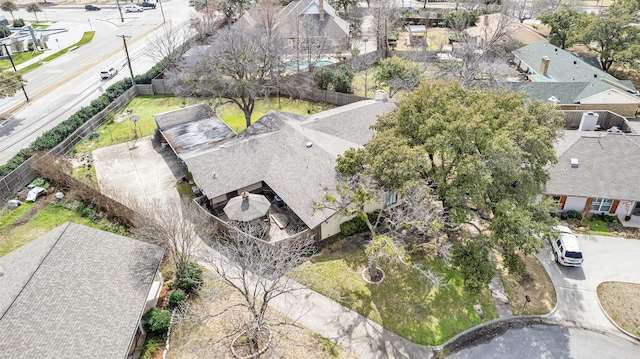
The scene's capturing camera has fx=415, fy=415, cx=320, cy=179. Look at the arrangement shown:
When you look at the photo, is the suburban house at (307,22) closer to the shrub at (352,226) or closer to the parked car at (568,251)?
the shrub at (352,226)

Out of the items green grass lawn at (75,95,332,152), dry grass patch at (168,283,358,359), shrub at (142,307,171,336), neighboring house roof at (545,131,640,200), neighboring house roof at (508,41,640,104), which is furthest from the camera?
green grass lawn at (75,95,332,152)

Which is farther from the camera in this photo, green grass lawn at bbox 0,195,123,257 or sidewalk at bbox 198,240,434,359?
green grass lawn at bbox 0,195,123,257

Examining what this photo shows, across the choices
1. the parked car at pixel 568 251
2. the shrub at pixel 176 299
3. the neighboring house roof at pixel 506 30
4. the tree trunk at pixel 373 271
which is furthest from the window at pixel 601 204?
the neighboring house roof at pixel 506 30

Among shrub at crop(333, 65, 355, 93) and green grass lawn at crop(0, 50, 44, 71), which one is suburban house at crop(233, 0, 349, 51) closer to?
shrub at crop(333, 65, 355, 93)

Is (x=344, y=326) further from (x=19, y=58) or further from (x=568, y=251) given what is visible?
(x=19, y=58)

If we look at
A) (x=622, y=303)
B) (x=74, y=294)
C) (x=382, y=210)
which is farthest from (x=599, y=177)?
(x=74, y=294)

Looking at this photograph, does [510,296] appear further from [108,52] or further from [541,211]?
[108,52]

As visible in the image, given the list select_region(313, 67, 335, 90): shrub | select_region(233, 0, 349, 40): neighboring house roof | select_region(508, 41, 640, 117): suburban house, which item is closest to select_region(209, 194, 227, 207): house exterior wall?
select_region(313, 67, 335, 90): shrub
